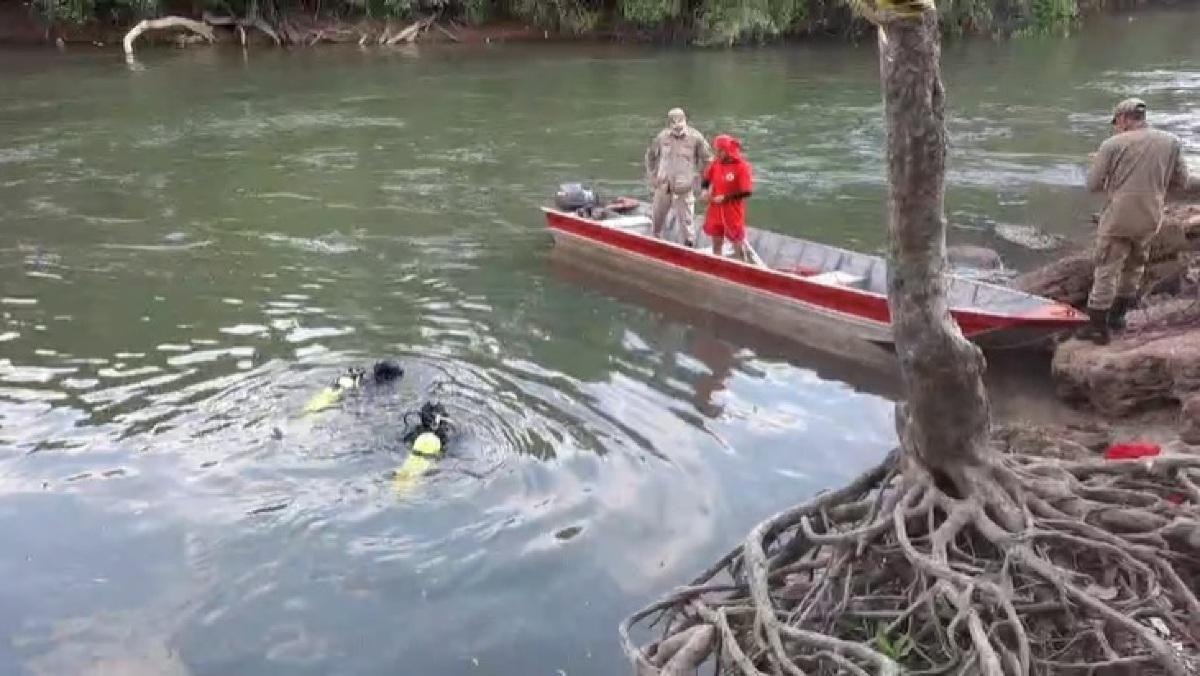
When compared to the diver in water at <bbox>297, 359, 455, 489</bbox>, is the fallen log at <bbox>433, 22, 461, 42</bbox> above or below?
above

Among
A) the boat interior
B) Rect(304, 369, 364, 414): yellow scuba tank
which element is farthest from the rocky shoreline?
Rect(304, 369, 364, 414): yellow scuba tank

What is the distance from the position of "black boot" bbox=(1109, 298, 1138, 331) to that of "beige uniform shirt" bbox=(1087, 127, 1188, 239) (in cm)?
69

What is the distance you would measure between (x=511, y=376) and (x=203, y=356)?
2871 mm

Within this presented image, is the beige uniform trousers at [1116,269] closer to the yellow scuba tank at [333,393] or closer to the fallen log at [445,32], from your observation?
the yellow scuba tank at [333,393]

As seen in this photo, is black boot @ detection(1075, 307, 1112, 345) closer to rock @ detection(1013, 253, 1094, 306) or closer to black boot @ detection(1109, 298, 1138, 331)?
black boot @ detection(1109, 298, 1138, 331)

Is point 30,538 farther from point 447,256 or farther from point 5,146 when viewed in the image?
point 5,146

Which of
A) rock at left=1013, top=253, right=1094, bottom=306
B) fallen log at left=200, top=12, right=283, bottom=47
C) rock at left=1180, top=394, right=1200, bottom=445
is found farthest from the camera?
fallen log at left=200, top=12, right=283, bottom=47

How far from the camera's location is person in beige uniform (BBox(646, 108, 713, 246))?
11.9m

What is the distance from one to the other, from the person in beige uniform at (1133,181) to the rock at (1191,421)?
5.79 ft

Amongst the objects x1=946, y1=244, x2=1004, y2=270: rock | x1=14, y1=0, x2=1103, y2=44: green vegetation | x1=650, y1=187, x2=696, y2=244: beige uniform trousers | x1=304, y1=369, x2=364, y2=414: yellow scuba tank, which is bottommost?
x1=304, y1=369, x2=364, y2=414: yellow scuba tank

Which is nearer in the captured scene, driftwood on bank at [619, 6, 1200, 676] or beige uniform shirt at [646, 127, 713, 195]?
driftwood on bank at [619, 6, 1200, 676]

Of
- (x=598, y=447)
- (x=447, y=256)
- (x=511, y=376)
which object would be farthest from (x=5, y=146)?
(x=598, y=447)

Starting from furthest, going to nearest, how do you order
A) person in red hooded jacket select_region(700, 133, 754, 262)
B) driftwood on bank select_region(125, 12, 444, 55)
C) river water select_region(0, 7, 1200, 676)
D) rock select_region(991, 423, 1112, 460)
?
driftwood on bank select_region(125, 12, 444, 55) < person in red hooded jacket select_region(700, 133, 754, 262) < rock select_region(991, 423, 1112, 460) < river water select_region(0, 7, 1200, 676)

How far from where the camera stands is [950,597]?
467cm
